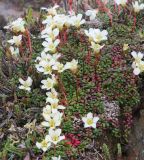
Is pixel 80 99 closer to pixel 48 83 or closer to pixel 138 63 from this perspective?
pixel 48 83

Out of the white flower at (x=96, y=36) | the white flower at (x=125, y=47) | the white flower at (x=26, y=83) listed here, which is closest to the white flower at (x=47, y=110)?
the white flower at (x=26, y=83)

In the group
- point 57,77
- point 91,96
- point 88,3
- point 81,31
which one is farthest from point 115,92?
point 88,3

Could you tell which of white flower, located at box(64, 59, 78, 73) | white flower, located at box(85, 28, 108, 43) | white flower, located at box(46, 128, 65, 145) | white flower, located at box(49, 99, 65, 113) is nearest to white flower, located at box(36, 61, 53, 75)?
white flower, located at box(64, 59, 78, 73)

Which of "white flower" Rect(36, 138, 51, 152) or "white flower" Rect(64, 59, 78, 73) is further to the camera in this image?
"white flower" Rect(64, 59, 78, 73)

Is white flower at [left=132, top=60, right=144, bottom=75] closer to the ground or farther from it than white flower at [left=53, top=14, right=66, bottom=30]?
closer to the ground

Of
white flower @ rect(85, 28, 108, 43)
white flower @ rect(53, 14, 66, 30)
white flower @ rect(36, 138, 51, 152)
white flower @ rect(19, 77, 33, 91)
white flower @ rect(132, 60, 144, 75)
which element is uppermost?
white flower @ rect(53, 14, 66, 30)

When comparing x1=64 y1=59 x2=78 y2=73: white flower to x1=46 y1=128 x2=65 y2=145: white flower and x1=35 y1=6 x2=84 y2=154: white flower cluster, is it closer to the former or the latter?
x1=35 y1=6 x2=84 y2=154: white flower cluster

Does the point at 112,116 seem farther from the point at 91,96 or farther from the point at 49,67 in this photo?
the point at 49,67

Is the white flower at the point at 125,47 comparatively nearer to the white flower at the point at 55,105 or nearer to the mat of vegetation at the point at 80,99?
the mat of vegetation at the point at 80,99
